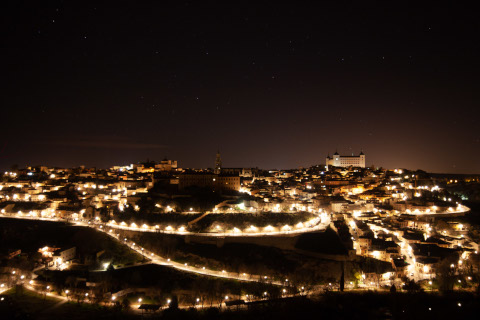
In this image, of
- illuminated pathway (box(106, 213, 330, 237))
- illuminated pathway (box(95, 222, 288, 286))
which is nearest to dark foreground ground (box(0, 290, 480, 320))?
illuminated pathway (box(95, 222, 288, 286))

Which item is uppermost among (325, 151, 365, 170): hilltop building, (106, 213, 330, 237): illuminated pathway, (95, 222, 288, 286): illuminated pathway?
(325, 151, 365, 170): hilltop building

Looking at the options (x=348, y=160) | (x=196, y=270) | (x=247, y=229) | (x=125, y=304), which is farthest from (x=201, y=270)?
(x=348, y=160)

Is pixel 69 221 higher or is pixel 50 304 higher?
pixel 69 221

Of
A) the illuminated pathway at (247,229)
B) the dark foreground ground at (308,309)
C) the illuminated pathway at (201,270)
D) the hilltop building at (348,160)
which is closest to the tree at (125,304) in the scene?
the dark foreground ground at (308,309)

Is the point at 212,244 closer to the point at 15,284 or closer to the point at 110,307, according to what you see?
the point at 110,307

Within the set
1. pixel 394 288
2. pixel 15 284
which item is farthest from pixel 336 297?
pixel 15 284

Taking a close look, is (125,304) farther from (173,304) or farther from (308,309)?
(308,309)

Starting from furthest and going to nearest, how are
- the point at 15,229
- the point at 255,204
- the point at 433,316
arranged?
the point at 255,204
the point at 15,229
the point at 433,316

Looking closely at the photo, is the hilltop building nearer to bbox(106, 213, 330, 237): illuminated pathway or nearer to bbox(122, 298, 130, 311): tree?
bbox(106, 213, 330, 237): illuminated pathway
